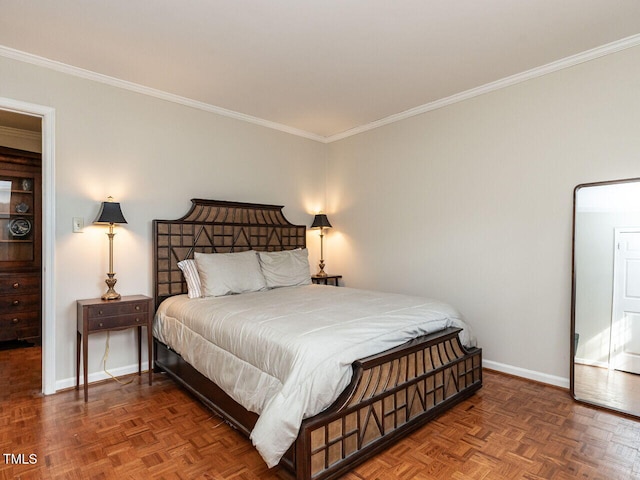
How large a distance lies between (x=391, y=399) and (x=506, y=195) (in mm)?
2159

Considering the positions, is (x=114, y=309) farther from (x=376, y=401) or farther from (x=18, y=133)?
(x=18, y=133)

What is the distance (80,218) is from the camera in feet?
10.2

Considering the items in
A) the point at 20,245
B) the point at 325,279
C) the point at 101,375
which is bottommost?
the point at 101,375

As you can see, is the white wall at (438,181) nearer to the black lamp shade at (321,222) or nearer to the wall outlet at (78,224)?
the wall outlet at (78,224)

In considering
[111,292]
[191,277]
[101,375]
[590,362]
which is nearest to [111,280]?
[111,292]

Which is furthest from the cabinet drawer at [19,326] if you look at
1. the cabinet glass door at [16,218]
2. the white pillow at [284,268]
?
the white pillow at [284,268]

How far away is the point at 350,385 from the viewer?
6.33 feet

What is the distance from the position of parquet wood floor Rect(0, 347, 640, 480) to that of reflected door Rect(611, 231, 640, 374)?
0.43m

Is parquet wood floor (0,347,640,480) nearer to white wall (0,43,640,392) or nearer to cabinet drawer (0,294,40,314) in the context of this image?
white wall (0,43,640,392)

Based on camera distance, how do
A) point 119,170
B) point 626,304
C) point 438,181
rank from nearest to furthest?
point 626,304 → point 119,170 → point 438,181

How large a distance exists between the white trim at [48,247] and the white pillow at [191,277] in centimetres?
101

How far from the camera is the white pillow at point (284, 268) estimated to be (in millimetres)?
3801

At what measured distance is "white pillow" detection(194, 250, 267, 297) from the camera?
3.27 m

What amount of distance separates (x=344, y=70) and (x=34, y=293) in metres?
4.19
